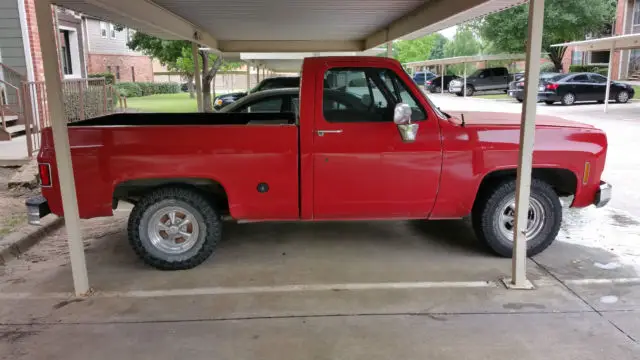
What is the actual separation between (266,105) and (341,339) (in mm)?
6414

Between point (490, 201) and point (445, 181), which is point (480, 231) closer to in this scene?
point (490, 201)

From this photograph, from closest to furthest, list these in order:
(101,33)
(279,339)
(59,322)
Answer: (279,339)
(59,322)
(101,33)

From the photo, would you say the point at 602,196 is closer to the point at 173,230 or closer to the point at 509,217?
the point at 509,217

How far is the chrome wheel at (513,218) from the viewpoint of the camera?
17.4 ft

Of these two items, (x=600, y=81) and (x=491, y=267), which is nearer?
(x=491, y=267)

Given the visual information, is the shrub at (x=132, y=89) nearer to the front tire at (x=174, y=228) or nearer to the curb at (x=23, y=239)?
the curb at (x=23, y=239)

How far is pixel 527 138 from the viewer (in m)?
4.53

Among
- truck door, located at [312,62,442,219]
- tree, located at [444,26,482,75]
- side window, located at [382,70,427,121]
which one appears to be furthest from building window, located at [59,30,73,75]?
tree, located at [444,26,482,75]

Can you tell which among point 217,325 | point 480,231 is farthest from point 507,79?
point 217,325

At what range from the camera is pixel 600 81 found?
88.7 ft

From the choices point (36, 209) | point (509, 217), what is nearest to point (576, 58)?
point (509, 217)

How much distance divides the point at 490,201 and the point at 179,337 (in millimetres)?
3269

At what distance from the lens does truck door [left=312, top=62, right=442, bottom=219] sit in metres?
4.99

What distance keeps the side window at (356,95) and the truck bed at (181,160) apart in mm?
463
